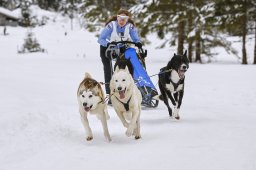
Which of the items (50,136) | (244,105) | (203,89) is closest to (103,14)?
(203,89)

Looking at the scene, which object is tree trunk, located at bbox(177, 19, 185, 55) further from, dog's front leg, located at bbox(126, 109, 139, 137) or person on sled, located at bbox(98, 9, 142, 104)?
dog's front leg, located at bbox(126, 109, 139, 137)

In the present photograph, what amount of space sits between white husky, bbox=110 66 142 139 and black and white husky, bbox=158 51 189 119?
1.48 metres

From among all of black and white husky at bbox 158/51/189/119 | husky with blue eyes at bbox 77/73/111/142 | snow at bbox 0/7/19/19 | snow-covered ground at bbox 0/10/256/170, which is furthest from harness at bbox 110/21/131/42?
snow at bbox 0/7/19/19

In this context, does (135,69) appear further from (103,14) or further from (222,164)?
(103,14)

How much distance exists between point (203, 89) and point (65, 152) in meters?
7.52

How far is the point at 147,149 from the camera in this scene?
4348mm

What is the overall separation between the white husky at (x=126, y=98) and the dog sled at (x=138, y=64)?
6.30 ft

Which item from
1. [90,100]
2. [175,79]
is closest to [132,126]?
[90,100]

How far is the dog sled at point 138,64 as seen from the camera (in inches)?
276

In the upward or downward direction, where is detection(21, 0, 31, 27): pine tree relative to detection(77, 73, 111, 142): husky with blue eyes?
upward

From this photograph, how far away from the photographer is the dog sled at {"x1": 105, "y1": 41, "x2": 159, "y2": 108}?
23.0 feet

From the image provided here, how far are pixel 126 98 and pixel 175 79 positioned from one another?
1822 millimetres

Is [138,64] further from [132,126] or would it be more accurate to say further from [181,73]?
[132,126]

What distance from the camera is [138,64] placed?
7027 millimetres
